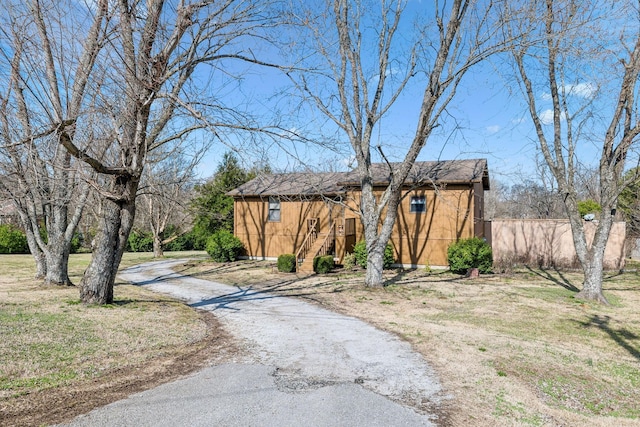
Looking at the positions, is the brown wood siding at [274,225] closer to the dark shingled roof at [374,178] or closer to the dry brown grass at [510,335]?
the dark shingled roof at [374,178]

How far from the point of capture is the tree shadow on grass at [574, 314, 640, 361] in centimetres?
734

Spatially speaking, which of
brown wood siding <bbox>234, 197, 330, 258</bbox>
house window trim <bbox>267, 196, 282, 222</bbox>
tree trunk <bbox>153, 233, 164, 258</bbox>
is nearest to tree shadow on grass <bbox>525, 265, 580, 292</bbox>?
brown wood siding <bbox>234, 197, 330, 258</bbox>

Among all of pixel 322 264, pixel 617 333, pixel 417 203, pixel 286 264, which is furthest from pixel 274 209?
pixel 617 333

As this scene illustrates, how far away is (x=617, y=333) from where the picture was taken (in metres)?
8.36

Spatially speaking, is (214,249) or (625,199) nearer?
(214,249)

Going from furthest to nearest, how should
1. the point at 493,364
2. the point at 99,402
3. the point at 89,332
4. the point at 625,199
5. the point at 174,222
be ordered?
the point at 174,222
the point at 625,199
the point at 89,332
the point at 493,364
the point at 99,402

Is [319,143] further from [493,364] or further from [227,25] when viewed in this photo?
[493,364]

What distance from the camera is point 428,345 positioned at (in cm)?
672

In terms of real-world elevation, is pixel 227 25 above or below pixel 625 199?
above

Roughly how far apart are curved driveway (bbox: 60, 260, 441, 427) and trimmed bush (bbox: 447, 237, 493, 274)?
359 inches

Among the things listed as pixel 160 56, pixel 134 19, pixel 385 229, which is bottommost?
pixel 385 229

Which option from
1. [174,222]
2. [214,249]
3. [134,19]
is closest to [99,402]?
[134,19]

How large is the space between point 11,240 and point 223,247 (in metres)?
15.2

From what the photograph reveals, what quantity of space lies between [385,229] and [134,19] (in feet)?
27.0
